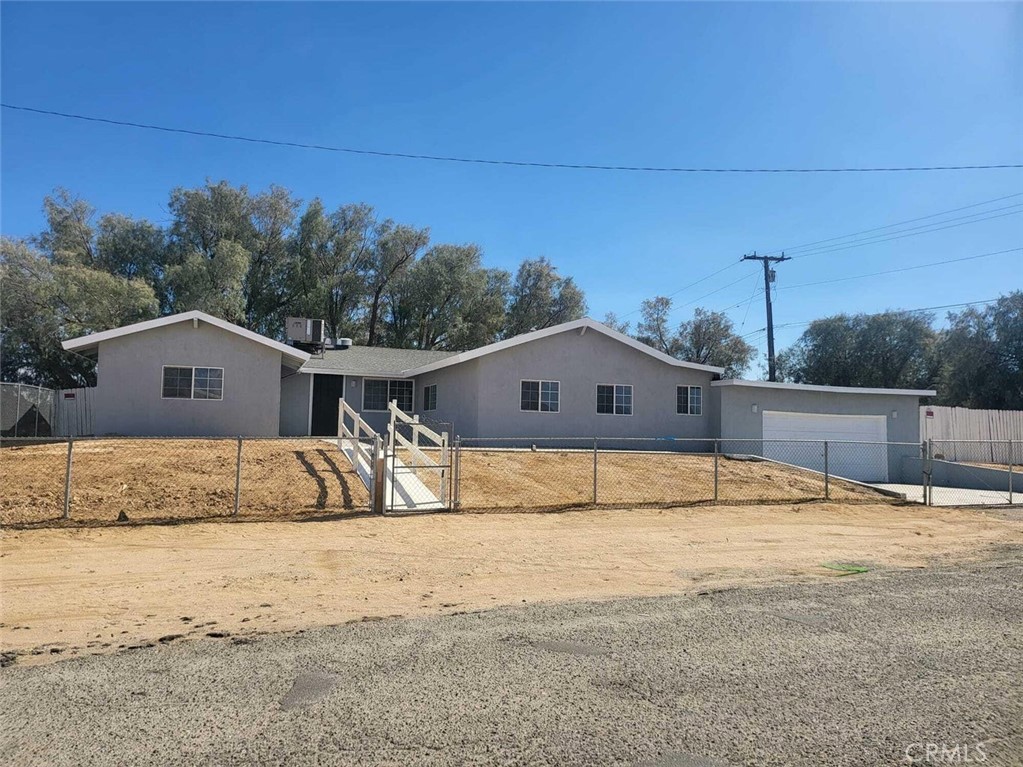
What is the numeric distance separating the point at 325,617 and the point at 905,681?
14.7ft

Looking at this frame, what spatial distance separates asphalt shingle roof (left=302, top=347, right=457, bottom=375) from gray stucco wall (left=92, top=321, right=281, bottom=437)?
130 inches

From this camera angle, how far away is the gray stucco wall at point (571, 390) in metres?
21.0

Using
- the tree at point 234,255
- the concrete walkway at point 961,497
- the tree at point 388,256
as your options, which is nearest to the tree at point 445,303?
the tree at point 388,256

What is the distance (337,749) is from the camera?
351 centimetres

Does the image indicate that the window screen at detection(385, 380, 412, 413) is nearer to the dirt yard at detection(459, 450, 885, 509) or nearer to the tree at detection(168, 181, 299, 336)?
the dirt yard at detection(459, 450, 885, 509)

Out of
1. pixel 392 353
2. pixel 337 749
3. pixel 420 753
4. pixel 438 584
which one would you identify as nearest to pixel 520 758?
pixel 420 753

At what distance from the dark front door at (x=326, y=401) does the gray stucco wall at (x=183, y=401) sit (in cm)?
410

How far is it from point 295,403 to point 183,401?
190 inches

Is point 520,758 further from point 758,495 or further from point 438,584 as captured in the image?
point 758,495

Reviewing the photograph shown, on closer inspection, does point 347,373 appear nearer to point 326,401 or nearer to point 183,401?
point 326,401

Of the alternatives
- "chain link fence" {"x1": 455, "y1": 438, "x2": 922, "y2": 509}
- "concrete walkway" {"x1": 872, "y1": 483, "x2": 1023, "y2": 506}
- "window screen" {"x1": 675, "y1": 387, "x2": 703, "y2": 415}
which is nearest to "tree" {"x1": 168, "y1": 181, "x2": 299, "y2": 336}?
"chain link fence" {"x1": 455, "y1": 438, "x2": 922, "y2": 509}

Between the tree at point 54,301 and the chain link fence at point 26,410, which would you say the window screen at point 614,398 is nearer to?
the chain link fence at point 26,410

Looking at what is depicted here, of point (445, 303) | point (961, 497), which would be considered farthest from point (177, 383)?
point (445, 303)

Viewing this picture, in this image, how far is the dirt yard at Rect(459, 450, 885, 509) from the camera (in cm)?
1412
